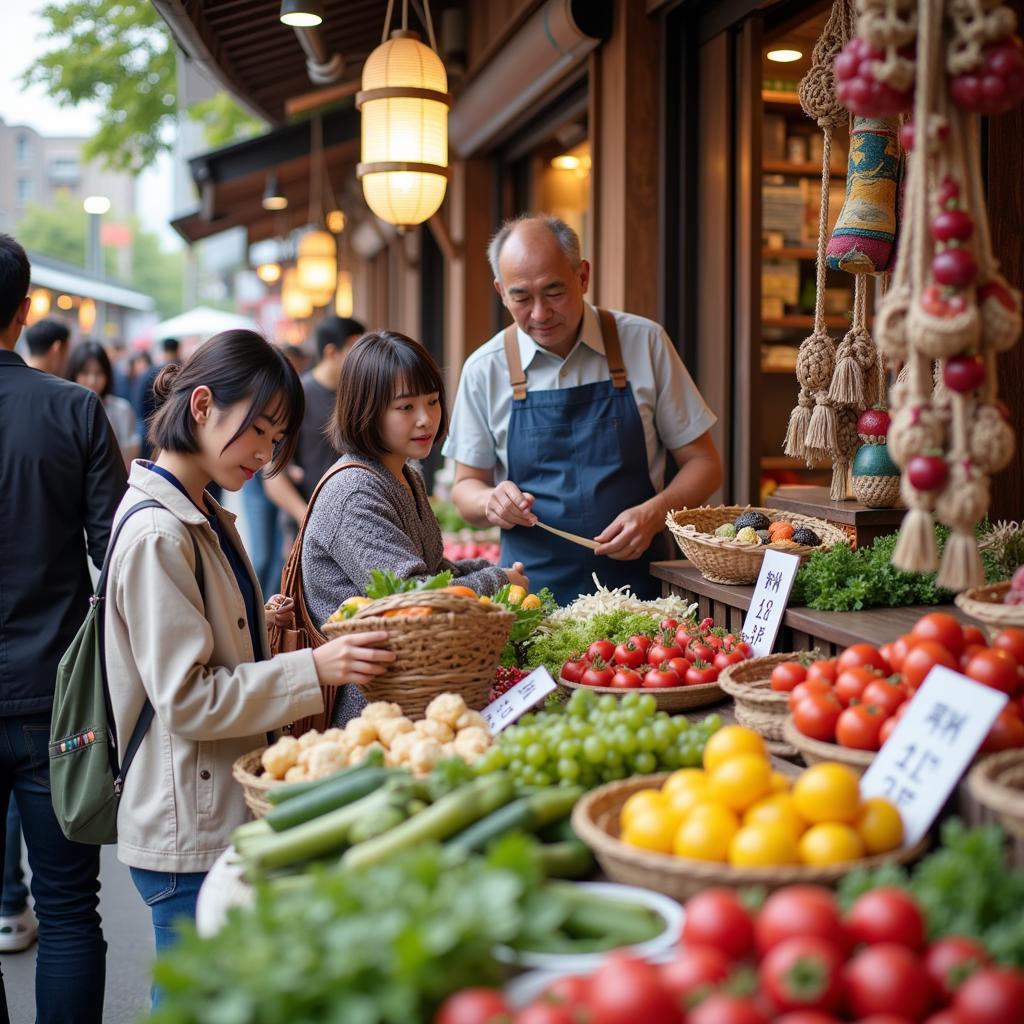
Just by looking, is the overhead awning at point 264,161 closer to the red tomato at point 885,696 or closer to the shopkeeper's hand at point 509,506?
the shopkeeper's hand at point 509,506

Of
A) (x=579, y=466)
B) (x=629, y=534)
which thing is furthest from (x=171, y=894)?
(x=579, y=466)

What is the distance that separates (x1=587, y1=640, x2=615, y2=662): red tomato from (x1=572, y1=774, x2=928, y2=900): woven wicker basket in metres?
1.23

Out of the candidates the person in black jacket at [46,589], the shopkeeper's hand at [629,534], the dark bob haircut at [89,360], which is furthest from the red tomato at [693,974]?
the dark bob haircut at [89,360]

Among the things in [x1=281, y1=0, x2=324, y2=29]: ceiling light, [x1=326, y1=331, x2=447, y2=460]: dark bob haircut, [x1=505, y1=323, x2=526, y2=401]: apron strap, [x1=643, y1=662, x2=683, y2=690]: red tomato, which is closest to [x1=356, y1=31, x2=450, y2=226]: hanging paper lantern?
[x1=281, y1=0, x2=324, y2=29]: ceiling light

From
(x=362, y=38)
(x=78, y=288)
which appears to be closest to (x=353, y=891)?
(x=362, y=38)

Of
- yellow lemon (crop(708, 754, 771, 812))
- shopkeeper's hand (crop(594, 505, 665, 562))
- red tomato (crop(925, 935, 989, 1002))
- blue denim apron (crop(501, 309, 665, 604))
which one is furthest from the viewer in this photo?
blue denim apron (crop(501, 309, 665, 604))

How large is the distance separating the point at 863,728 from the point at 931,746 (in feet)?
0.66

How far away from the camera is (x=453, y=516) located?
765 centimetres

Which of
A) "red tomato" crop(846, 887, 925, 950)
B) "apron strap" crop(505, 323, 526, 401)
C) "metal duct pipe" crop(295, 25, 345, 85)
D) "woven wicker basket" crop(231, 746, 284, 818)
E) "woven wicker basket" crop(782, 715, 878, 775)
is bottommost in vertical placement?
"woven wicker basket" crop(231, 746, 284, 818)

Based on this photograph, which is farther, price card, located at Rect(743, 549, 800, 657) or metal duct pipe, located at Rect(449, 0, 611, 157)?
metal duct pipe, located at Rect(449, 0, 611, 157)

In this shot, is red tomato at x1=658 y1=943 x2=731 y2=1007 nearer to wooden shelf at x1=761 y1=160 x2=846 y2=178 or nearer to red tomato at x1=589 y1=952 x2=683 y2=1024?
red tomato at x1=589 y1=952 x2=683 y2=1024

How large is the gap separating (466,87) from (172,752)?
6.27 metres

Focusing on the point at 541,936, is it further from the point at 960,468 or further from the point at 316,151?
the point at 316,151

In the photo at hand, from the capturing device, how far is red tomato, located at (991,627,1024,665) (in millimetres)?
2129
